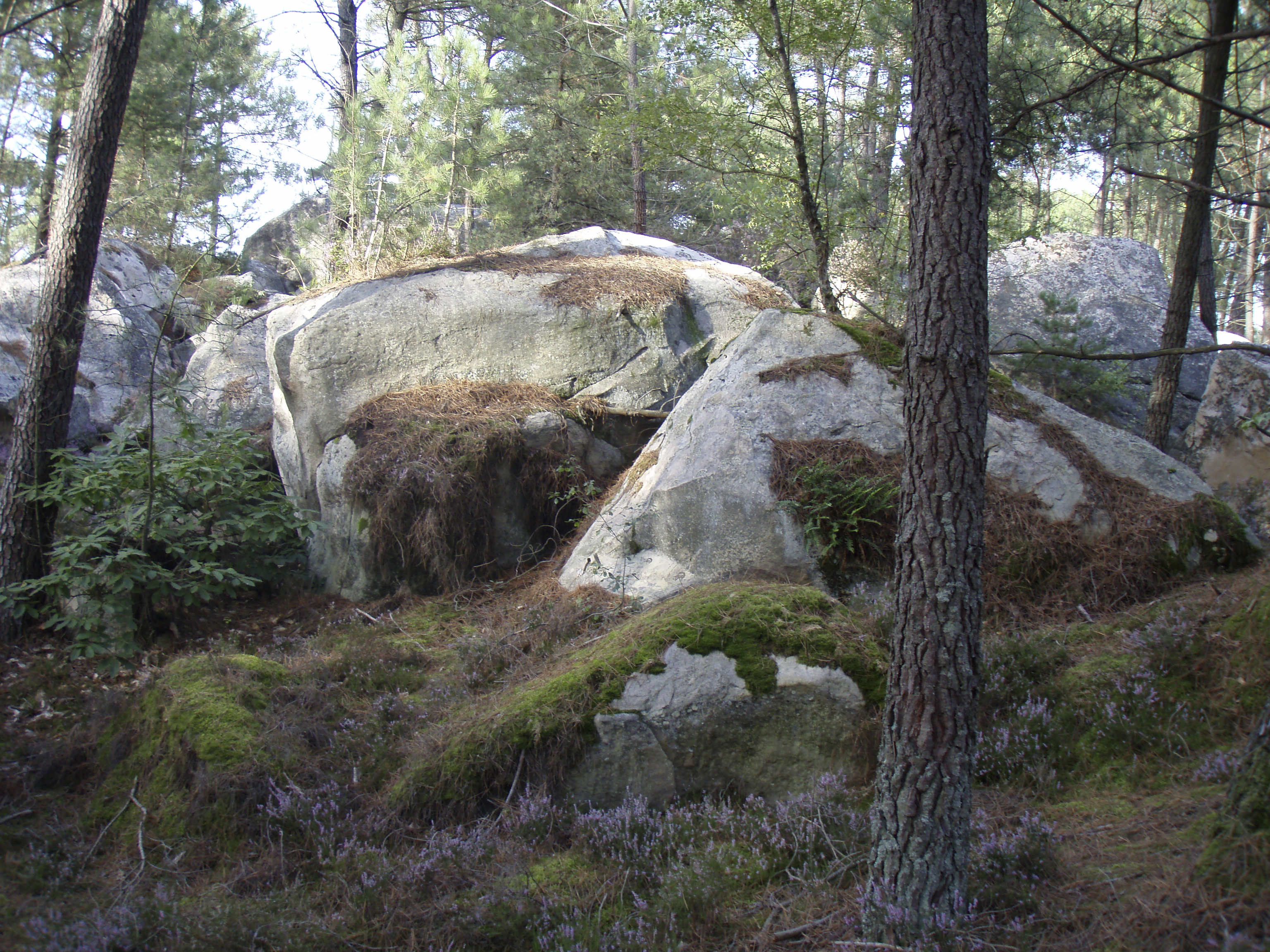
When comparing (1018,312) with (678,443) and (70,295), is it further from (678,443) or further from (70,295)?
(70,295)

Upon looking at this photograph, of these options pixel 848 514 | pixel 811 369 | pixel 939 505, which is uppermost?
pixel 811 369

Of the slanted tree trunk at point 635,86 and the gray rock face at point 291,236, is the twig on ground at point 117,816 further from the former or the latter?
the slanted tree trunk at point 635,86

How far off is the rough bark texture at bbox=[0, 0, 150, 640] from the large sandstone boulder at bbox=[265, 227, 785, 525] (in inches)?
79.0

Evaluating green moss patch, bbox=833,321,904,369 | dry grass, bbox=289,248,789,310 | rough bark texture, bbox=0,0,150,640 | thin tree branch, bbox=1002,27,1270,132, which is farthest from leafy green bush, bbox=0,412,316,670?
thin tree branch, bbox=1002,27,1270,132

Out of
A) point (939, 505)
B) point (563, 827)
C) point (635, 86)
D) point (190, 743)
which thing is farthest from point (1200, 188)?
point (635, 86)

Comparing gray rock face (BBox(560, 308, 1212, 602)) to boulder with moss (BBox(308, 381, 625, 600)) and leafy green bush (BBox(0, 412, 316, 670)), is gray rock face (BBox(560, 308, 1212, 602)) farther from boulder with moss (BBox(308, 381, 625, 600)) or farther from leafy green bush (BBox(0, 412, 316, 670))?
leafy green bush (BBox(0, 412, 316, 670))

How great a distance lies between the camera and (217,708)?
4.67 meters

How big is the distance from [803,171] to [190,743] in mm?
8211

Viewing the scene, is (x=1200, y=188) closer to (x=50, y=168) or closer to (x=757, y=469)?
(x=757, y=469)

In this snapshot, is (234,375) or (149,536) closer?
(149,536)

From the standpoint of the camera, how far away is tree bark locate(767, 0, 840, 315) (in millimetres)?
8836

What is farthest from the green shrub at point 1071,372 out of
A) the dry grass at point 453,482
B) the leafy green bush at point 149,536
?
the leafy green bush at point 149,536

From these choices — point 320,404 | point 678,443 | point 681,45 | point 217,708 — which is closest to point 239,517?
point 320,404

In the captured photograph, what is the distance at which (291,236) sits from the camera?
25312 millimetres
